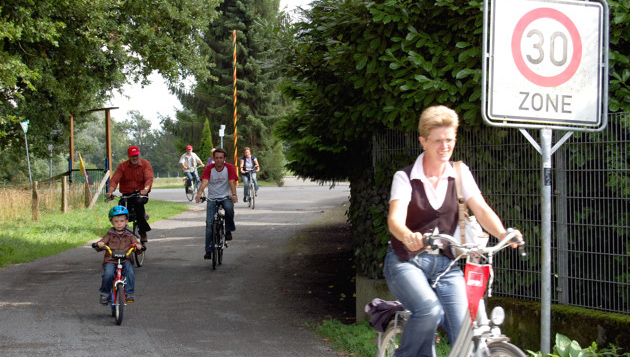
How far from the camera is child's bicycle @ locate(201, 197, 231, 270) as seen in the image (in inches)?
446

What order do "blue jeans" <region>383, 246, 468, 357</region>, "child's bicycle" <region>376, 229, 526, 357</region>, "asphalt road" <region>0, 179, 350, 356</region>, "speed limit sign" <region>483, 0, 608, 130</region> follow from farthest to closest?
"asphalt road" <region>0, 179, 350, 356</region>, "speed limit sign" <region>483, 0, 608, 130</region>, "blue jeans" <region>383, 246, 468, 357</region>, "child's bicycle" <region>376, 229, 526, 357</region>

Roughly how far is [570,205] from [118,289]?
15.5ft

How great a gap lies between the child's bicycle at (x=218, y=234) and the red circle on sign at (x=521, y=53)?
784cm

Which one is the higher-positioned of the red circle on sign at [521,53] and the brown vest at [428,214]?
the red circle on sign at [521,53]

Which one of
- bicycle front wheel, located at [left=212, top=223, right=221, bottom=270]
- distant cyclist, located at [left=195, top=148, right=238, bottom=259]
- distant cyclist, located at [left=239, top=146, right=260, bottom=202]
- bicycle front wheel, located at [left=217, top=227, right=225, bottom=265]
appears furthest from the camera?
distant cyclist, located at [left=239, top=146, right=260, bottom=202]

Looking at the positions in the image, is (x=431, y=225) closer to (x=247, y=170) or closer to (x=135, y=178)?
(x=135, y=178)

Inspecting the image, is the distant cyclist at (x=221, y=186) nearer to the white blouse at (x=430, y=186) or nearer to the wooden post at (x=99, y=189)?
the white blouse at (x=430, y=186)

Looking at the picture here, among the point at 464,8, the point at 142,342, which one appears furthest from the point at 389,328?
the point at 142,342


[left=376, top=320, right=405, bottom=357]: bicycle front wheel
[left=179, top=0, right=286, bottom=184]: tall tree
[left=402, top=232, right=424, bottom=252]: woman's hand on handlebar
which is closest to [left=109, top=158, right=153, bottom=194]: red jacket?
[left=376, top=320, right=405, bottom=357]: bicycle front wheel

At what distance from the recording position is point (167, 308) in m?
8.59

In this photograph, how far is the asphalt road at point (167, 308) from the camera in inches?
267

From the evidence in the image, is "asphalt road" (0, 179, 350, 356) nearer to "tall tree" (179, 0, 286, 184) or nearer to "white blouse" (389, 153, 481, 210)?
"white blouse" (389, 153, 481, 210)

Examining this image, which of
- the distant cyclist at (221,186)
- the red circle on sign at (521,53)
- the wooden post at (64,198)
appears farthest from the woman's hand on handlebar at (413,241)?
the wooden post at (64,198)

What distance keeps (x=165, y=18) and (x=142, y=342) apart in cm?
1634
